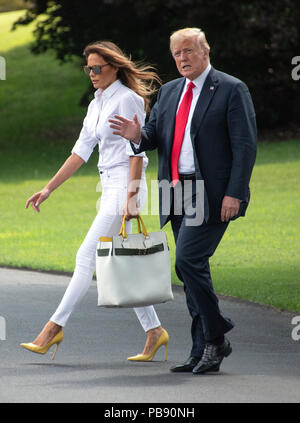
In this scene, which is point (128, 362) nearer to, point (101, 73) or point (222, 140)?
point (222, 140)

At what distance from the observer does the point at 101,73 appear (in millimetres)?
7508

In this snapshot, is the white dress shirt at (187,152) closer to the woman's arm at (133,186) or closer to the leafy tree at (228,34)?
the woman's arm at (133,186)

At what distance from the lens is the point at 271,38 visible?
104 feet

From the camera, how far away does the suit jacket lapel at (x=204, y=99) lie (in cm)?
679

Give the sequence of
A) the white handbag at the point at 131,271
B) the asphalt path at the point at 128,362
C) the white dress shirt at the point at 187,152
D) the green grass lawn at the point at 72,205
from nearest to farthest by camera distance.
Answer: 1. the asphalt path at the point at 128,362
2. the white dress shirt at the point at 187,152
3. the white handbag at the point at 131,271
4. the green grass lawn at the point at 72,205

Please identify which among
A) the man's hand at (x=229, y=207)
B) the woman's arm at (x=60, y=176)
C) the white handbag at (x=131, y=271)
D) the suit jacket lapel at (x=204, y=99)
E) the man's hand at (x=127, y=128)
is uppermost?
the suit jacket lapel at (x=204, y=99)

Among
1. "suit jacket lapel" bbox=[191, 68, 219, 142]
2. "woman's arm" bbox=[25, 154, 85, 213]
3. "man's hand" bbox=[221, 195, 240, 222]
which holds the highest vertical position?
"suit jacket lapel" bbox=[191, 68, 219, 142]

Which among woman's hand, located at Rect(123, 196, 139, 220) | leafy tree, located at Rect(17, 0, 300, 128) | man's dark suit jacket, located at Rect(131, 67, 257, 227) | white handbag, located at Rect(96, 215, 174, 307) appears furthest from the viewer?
leafy tree, located at Rect(17, 0, 300, 128)

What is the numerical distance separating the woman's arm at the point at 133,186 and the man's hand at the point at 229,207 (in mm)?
703

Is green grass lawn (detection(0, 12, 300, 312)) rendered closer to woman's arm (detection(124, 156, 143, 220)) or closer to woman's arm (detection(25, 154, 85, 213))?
woman's arm (detection(25, 154, 85, 213))

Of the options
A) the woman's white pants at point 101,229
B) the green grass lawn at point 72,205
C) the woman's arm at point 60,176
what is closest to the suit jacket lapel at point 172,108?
the woman's white pants at point 101,229

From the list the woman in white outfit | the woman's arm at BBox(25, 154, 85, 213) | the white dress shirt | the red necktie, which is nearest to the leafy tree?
the woman's arm at BBox(25, 154, 85, 213)

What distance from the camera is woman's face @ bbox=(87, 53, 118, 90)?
24.6 ft

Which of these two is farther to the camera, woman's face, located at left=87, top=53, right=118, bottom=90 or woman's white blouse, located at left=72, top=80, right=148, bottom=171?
woman's face, located at left=87, top=53, right=118, bottom=90
